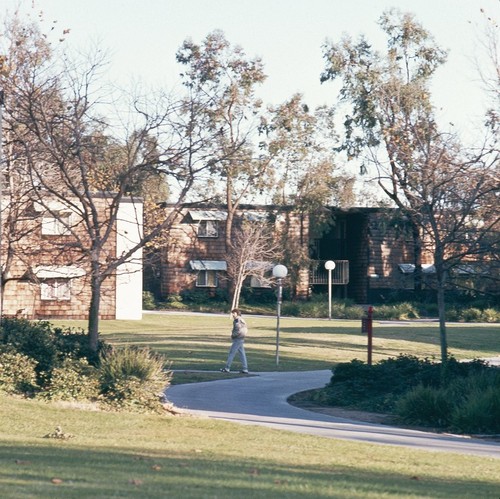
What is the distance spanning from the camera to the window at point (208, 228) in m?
67.4

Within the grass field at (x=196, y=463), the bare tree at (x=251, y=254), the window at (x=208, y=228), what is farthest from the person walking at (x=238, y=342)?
the window at (x=208, y=228)

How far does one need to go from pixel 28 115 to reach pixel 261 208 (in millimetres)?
46227

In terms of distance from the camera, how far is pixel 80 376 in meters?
17.5

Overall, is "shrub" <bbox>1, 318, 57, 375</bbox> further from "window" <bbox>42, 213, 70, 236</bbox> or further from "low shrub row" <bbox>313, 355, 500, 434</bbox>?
"low shrub row" <bbox>313, 355, 500, 434</bbox>

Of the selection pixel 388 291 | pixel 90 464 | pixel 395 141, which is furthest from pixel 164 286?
pixel 90 464

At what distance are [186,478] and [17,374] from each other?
9.07 m

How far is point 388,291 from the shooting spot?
69.4 m

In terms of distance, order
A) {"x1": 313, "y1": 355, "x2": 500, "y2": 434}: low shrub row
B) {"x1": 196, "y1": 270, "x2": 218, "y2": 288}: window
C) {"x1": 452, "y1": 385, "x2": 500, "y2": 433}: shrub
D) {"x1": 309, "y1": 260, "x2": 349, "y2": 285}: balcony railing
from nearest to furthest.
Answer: {"x1": 452, "y1": 385, "x2": 500, "y2": 433}: shrub < {"x1": 313, "y1": 355, "x2": 500, "y2": 434}: low shrub row < {"x1": 196, "y1": 270, "x2": 218, "y2": 288}: window < {"x1": 309, "y1": 260, "x2": 349, "y2": 285}: balcony railing

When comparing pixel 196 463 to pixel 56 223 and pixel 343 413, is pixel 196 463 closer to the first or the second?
pixel 343 413

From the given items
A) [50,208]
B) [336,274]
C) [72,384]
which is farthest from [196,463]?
[336,274]

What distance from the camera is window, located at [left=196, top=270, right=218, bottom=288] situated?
66625 mm

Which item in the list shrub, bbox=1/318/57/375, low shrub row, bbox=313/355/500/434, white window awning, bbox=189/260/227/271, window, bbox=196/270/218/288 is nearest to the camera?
low shrub row, bbox=313/355/500/434

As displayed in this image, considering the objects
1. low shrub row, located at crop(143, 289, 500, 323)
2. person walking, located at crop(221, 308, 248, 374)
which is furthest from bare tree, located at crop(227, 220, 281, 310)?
person walking, located at crop(221, 308, 248, 374)

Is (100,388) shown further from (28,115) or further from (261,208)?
(261,208)
